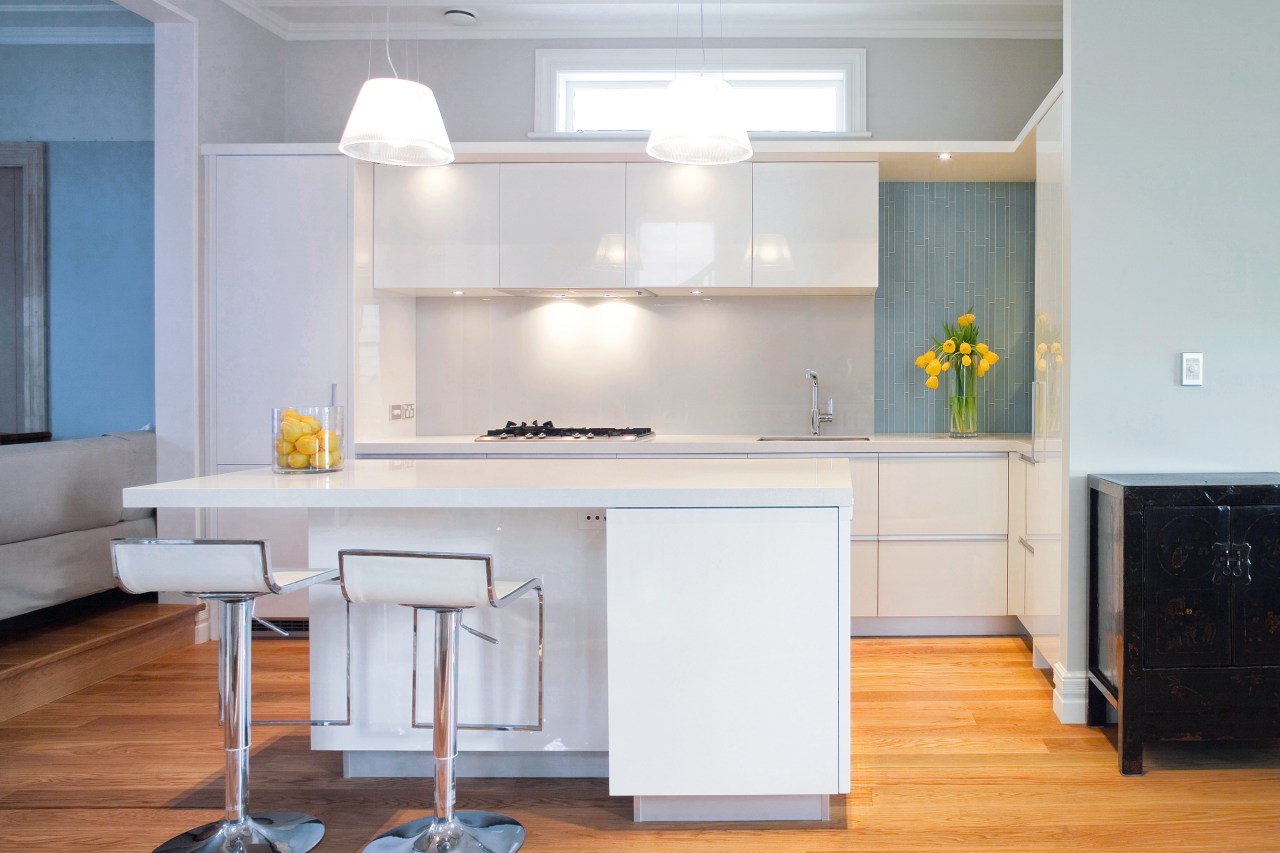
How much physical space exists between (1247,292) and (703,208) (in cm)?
205

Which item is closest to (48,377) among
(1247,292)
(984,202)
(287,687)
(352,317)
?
(352,317)

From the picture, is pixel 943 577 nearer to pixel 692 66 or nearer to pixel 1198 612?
pixel 1198 612

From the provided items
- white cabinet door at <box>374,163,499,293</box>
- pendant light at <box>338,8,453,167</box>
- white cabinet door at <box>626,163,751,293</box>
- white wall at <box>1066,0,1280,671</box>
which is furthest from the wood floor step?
white wall at <box>1066,0,1280,671</box>

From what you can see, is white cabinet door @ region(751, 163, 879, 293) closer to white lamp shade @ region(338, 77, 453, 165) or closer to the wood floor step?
white lamp shade @ region(338, 77, 453, 165)

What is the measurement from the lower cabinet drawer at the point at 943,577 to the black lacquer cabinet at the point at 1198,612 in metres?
1.34

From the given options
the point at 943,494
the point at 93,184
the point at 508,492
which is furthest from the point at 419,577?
the point at 93,184

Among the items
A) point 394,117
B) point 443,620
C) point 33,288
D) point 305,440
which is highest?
point 394,117

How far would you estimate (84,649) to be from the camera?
3.38 m

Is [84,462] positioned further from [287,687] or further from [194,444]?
[287,687]

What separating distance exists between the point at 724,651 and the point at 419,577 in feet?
2.48

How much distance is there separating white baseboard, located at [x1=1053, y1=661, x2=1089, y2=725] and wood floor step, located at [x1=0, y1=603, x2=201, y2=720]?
333 centimetres

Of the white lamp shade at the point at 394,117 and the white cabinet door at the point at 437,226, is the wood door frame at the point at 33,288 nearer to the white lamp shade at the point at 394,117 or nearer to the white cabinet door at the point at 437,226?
the white cabinet door at the point at 437,226

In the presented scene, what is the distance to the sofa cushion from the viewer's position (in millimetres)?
3285

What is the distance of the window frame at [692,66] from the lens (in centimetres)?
441
